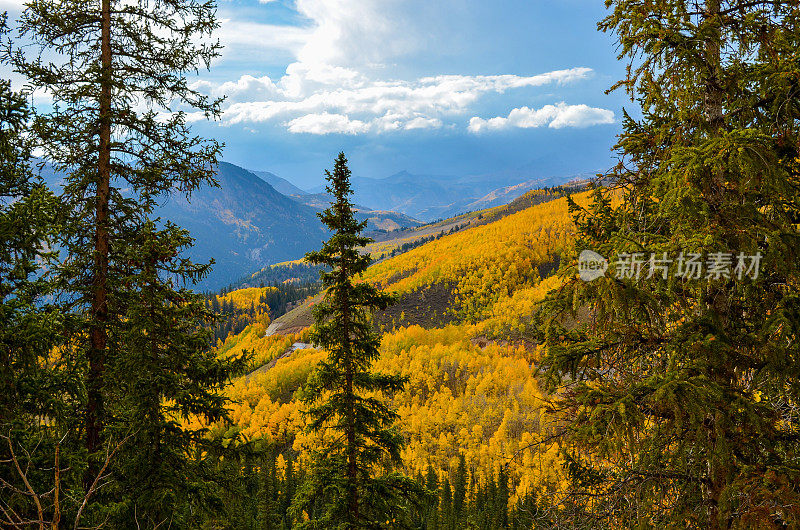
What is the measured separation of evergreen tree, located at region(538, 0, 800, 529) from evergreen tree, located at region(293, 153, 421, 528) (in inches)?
221

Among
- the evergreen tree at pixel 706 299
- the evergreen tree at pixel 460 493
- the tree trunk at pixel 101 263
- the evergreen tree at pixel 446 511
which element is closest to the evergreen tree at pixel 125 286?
the tree trunk at pixel 101 263

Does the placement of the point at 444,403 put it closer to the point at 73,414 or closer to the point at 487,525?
the point at 487,525

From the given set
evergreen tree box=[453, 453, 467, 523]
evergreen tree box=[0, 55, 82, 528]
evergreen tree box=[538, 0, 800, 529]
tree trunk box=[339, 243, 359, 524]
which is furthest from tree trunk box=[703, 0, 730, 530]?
evergreen tree box=[453, 453, 467, 523]

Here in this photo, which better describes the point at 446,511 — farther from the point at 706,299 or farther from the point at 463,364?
the point at 463,364

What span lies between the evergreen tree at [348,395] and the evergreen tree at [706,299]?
18.4 ft

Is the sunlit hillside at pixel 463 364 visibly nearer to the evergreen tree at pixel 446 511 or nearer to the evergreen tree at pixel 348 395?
the evergreen tree at pixel 348 395

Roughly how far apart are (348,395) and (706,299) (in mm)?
7690

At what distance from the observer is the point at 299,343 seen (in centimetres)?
14962

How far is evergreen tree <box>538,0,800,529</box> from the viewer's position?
4.04 metres

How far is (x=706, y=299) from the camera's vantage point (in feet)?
15.8

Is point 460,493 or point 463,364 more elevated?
point 463,364

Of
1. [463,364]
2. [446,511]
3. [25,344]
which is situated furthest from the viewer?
[463,364]

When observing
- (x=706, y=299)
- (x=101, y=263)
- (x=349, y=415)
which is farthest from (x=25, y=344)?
(x=706, y=299)

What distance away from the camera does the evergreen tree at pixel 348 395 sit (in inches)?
393
